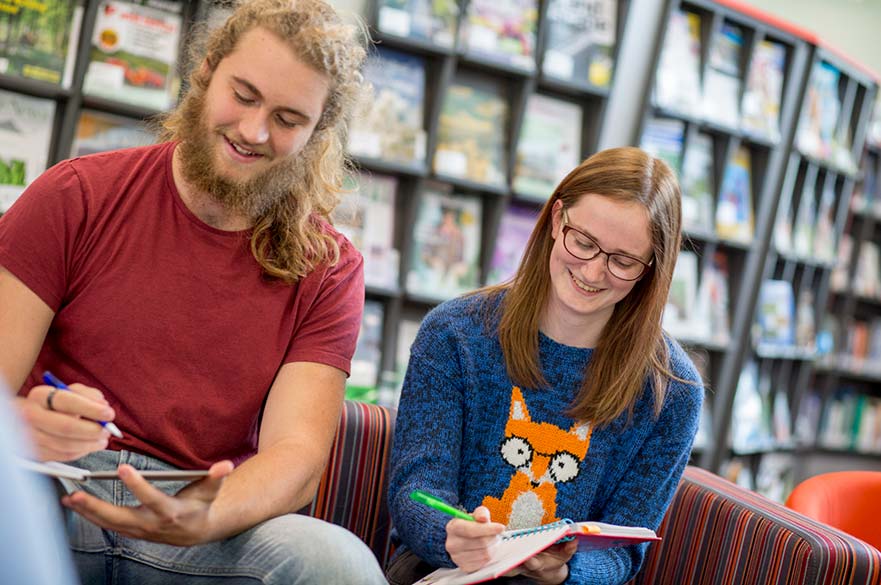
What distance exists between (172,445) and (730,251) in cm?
353

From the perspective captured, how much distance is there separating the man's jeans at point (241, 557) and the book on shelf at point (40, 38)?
1.81 metres

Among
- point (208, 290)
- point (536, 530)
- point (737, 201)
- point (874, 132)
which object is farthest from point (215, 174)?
A: point (874, 132)

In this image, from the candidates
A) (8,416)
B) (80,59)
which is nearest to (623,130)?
(80,59)

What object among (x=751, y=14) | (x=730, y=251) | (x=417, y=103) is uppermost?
(x=751, y=14)

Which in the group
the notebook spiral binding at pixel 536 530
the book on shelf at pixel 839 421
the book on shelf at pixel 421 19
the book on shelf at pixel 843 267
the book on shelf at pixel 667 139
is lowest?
the book on shelf at pixel 839 421

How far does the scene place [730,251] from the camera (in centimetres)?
461

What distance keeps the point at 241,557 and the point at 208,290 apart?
50cm

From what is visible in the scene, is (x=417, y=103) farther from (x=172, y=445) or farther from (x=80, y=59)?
(x=172, y=445)

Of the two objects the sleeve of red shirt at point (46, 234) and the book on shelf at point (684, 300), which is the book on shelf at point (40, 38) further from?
the book on shelf at point (684, 300)

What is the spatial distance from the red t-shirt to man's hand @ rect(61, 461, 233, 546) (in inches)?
11.0

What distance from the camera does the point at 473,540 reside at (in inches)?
62.3

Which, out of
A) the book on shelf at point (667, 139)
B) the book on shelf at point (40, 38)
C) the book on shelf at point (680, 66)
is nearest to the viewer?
the book on shelf at point (40, 38)

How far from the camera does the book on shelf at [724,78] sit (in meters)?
4.24

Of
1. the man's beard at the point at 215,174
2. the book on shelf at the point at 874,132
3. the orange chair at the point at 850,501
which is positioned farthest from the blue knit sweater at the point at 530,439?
the book on shelf at the point at 874,132
